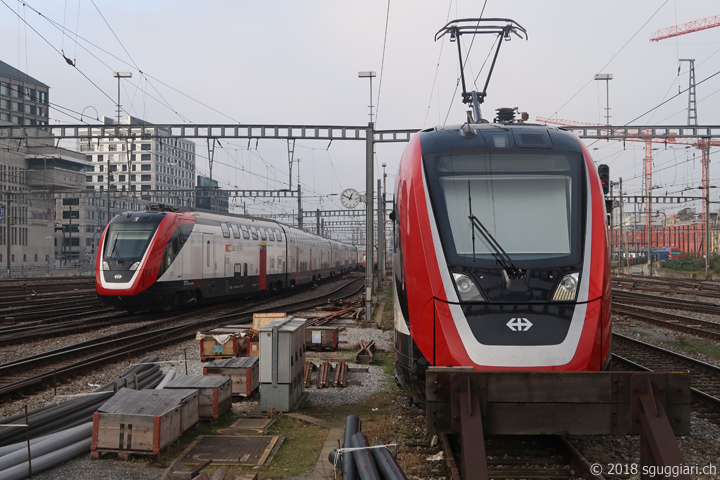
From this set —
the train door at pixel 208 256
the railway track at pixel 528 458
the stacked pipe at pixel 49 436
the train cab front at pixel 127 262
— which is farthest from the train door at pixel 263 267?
the railway track at pixel 528 458

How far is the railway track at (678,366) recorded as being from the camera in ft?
27.7

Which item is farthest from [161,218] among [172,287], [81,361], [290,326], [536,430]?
[536,430]

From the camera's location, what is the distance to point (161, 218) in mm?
19656

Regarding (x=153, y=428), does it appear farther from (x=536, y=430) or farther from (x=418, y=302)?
(x=536, y=430)

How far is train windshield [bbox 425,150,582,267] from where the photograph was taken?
632 centimetres

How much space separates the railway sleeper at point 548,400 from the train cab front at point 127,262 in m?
15.7

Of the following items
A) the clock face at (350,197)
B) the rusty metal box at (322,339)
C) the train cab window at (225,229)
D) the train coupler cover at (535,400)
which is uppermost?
the clock face at (350,197)

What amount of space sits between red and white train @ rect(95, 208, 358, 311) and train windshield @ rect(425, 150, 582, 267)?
14.2m

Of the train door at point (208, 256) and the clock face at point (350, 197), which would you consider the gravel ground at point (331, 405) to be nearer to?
the train door at point (208, 256)

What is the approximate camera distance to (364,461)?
5102 mm

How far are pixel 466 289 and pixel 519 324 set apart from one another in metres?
0.58

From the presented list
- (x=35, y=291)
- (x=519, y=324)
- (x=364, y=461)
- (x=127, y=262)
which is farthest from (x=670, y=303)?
(x=35, y=291)

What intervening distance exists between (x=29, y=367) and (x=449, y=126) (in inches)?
352

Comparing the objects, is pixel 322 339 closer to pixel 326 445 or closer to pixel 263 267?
pixel 326 445
